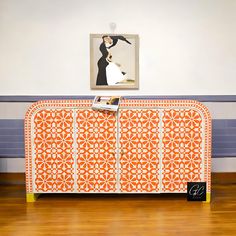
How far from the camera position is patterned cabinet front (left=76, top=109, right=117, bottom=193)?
284 cm

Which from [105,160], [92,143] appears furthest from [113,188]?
[92,143]

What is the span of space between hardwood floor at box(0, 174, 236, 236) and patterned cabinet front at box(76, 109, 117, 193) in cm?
21

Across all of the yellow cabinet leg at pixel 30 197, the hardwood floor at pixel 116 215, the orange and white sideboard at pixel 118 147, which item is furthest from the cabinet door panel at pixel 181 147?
A: the yellow cabinet leg at pixel 30 197

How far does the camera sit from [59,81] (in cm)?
352

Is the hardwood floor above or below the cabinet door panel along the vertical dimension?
below

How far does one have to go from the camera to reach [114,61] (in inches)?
137

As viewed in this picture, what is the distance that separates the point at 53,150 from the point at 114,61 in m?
1.24

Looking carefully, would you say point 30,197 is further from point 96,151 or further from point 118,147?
point 118,147

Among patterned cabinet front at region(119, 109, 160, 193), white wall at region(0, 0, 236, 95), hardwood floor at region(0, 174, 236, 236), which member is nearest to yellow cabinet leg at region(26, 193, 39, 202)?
hardwood floor at region(0, 174, 236, 236)

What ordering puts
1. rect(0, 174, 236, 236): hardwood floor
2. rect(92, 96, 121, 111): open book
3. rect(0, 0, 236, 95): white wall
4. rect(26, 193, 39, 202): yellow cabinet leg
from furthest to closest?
rect(0, 0, 236, 95): white wall < rect(26, 193, 39, 202): yellow cabinet leg < rect(92, 96, 121, 111): open book < rect(0, 174, 236, 236): hardwood floor

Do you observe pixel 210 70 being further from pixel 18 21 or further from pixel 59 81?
pixel 18 21

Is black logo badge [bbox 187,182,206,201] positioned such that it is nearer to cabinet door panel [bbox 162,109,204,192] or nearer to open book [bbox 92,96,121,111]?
cabinet door panel [bbox 162,109,204,192]

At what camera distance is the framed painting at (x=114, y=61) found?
11.4ft

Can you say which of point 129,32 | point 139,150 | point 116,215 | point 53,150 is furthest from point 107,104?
point 129,32
